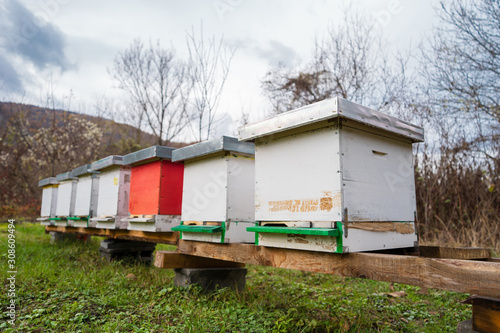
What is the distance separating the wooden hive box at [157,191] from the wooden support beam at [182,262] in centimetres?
31

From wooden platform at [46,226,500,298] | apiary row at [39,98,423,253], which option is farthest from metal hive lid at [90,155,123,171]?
wooden platform at [46,226,500,298]

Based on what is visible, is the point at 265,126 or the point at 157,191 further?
the point at 157,191

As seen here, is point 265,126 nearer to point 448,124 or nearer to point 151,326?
point 151,326

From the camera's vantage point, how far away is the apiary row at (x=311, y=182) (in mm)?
2137

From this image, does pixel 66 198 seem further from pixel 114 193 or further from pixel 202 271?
pixel 202 271

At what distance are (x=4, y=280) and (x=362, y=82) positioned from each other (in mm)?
8484

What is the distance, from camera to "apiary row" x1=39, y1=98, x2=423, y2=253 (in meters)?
2.14

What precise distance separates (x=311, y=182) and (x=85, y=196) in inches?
195

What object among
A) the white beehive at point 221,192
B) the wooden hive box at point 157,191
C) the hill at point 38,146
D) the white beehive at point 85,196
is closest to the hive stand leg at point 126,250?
the white beehive at point 85,196

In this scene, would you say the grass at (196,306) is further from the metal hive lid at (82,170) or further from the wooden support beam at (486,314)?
the metal hive lid at (82,170)

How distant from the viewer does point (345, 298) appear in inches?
163

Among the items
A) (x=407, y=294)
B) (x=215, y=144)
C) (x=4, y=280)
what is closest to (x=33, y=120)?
(x=4, y=280)

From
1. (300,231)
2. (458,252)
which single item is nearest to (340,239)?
(300,231)

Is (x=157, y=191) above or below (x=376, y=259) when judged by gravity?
above
